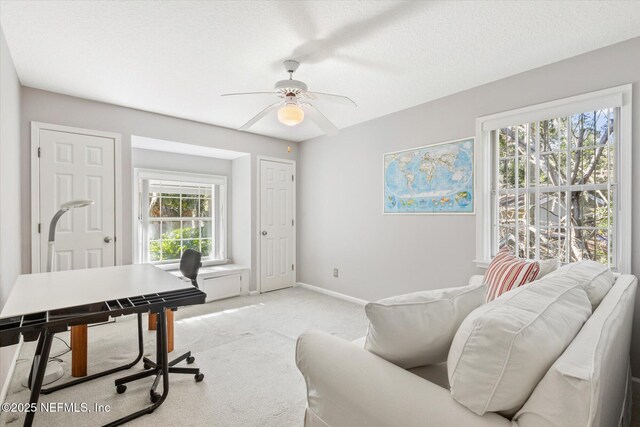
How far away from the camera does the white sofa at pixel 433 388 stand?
0.71 metres

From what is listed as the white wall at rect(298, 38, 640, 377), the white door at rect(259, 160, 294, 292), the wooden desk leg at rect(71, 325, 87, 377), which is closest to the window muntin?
the white wall at rect(298, 38, 640, 377)

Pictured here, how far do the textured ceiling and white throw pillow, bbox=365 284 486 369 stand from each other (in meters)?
1.77

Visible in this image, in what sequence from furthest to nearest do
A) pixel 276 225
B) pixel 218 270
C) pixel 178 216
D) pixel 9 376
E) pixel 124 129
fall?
1. pixel 276 225
2. pixel 178 216
3. pixel 218 270
4. pixel 124 129
5. pixel 9 376

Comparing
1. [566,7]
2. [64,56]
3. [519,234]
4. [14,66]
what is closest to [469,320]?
[566,7]

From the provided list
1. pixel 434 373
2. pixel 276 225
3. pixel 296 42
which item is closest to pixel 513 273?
pixel 434 373

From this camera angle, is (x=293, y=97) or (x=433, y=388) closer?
(x=433, y=388)

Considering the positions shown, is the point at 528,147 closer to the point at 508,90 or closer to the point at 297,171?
the point at 508,90

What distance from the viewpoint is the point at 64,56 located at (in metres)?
2.46

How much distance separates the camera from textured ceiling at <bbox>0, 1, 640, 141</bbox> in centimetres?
191

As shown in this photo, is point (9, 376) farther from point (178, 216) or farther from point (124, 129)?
point (178, 216)

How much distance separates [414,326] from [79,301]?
1778 millimetres

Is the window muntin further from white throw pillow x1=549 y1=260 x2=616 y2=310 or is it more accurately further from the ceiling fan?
the ceiling fan

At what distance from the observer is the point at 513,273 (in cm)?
201

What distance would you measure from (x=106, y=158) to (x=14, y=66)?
1.10 metres
